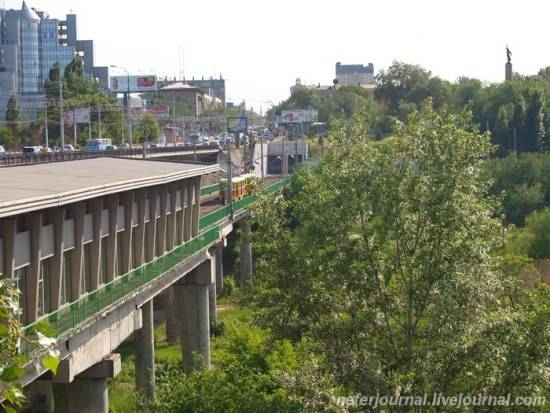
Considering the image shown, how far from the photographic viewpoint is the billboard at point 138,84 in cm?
16275

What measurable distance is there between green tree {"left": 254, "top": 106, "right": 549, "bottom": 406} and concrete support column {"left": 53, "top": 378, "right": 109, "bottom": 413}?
7.10m

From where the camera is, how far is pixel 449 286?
16.9 m

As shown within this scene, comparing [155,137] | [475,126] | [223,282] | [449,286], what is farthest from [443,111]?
[155,137]

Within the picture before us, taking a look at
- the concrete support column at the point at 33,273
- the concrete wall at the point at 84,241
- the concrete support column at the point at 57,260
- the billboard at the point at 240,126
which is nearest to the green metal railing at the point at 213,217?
the concrete wall at the point at 84,241

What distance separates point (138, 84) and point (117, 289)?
142327mm

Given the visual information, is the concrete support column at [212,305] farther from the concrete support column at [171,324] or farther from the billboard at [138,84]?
the billboard at [138,84]

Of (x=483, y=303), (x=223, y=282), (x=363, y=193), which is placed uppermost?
(x=363, y=193)

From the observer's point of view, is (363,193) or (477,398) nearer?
(477,398)

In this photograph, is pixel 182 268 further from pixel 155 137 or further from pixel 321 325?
pixel 155 137

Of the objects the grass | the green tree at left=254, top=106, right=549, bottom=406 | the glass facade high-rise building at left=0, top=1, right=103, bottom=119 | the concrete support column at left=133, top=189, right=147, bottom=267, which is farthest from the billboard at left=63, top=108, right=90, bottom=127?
the glass facade high-rise building at left=0, top=1, right=103, bottom=119

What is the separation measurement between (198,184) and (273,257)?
20.5 m

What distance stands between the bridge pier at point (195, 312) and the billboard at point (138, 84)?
122 meters

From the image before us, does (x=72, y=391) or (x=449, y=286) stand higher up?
(x=449, y=286)

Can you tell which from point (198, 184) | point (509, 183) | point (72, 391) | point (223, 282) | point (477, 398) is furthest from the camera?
point (509, 183)
